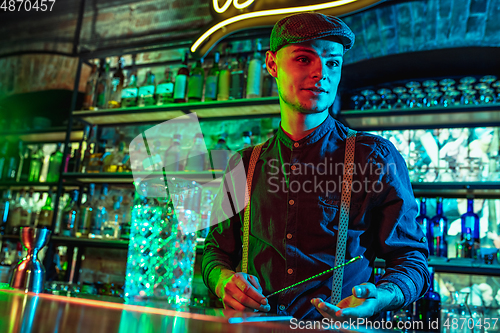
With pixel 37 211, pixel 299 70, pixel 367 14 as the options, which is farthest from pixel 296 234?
pixel 37 211

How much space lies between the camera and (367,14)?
7.95 ft

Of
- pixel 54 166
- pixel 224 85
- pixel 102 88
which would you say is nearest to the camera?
pixel 224 85

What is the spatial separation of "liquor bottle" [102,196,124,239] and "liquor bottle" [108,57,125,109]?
64 cm

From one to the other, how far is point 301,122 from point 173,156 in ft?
4.94

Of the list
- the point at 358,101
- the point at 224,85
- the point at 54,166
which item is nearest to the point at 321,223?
the point at 358,101

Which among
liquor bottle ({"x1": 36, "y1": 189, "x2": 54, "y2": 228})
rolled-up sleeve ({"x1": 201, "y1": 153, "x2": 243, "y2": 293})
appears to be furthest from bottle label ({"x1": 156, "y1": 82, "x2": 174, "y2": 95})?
rolled-up sleeve ({"x1": 201, "y1": 153, "x2": 243, "y2": 293})

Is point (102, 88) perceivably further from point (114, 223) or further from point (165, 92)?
point (114, 223)

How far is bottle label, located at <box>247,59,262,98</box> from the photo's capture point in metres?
2.41

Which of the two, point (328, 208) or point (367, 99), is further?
point (367, 99)

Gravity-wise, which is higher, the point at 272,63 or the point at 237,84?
the point at 237,84

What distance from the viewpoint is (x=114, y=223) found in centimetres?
291

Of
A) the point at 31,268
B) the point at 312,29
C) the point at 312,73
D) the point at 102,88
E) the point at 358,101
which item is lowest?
the point at 31,268

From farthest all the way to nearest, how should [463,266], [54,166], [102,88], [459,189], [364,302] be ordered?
1. [54,166]
2. [102,88]
3. [459,189]
4. [463,266]
5. [364,302]

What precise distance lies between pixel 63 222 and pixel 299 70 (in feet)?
7.63
